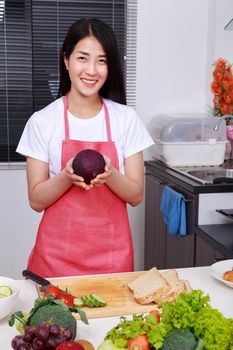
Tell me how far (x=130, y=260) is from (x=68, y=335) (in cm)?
73

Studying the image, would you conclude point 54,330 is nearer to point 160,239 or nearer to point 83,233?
point 83,233

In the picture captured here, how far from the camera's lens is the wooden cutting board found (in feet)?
3.67

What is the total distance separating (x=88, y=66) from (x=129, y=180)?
365 mm

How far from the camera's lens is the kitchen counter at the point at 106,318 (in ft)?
3.29

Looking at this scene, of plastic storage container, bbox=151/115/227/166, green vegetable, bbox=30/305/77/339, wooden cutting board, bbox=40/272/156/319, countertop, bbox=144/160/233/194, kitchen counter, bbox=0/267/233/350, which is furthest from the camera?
plastic storage container, bbox=151/115/227/166

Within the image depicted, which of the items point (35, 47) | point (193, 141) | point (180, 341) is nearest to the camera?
point (180, 341)

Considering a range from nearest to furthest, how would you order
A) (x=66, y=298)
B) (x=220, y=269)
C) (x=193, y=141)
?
(x=66, y=298) → (x=220, y=269) → (x=193, y=141)

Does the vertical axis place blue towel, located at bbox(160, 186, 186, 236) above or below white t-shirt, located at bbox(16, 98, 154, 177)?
below

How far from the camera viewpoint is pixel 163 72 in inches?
118

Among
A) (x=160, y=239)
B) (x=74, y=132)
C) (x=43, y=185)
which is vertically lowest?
(x=160, y=239)

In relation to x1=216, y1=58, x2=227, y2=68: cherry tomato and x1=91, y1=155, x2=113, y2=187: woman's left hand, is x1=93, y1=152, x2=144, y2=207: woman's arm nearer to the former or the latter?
x1=91, y1=155, x2=113, y2=187: woman's left hand

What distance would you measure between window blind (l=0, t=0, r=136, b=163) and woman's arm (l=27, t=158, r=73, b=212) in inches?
60.6

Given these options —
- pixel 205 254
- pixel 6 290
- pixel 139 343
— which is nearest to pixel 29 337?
pixel 139 343

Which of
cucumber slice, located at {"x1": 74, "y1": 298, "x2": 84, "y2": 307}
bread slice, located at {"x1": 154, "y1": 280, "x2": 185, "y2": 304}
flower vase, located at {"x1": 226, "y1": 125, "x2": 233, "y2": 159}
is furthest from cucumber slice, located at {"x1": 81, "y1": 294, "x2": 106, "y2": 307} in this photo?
flower vase, located at {"x1": 226, "y1": 125, "x2": 233, "y2": 159}
